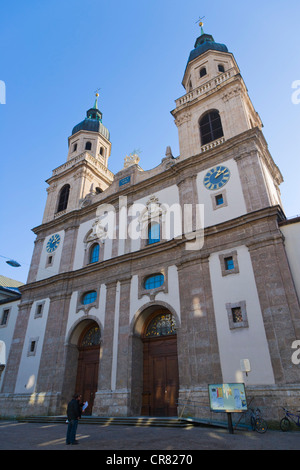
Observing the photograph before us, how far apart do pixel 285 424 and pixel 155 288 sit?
9888 millimetres

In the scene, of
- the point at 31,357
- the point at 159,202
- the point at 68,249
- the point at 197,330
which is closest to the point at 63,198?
the point at 68,249

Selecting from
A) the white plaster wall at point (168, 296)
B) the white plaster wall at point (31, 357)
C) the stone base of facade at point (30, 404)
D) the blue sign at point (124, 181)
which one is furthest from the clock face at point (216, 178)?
the stone base of facade at point (30, 404)

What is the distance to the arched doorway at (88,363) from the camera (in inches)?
821

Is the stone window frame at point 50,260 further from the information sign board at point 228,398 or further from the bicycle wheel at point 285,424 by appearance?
the bicycle wheel at point 285,424

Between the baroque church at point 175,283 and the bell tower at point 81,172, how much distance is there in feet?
2.23

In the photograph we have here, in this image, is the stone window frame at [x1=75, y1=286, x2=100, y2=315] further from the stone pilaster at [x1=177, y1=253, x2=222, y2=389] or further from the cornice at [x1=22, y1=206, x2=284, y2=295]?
the stone pilaster at [x1=177, y1=253, x2=222, y2=389]

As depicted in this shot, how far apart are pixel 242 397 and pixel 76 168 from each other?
26152 millimetres

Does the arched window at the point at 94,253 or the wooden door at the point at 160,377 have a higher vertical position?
the arched window at the point at 94,253

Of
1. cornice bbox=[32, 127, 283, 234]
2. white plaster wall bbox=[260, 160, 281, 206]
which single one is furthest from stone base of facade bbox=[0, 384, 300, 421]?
cornice bbox=[32, 127, 283, 234]

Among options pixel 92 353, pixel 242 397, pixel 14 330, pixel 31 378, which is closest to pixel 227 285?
pixel 242 397

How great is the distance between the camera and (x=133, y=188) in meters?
25.3

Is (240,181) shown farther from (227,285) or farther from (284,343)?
(284,343)

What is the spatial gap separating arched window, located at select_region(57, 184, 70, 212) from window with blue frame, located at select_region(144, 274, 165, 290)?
1407 cm

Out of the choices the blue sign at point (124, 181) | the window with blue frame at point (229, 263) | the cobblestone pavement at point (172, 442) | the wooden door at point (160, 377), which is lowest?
the cobblestone pavement at point (172, 442)
